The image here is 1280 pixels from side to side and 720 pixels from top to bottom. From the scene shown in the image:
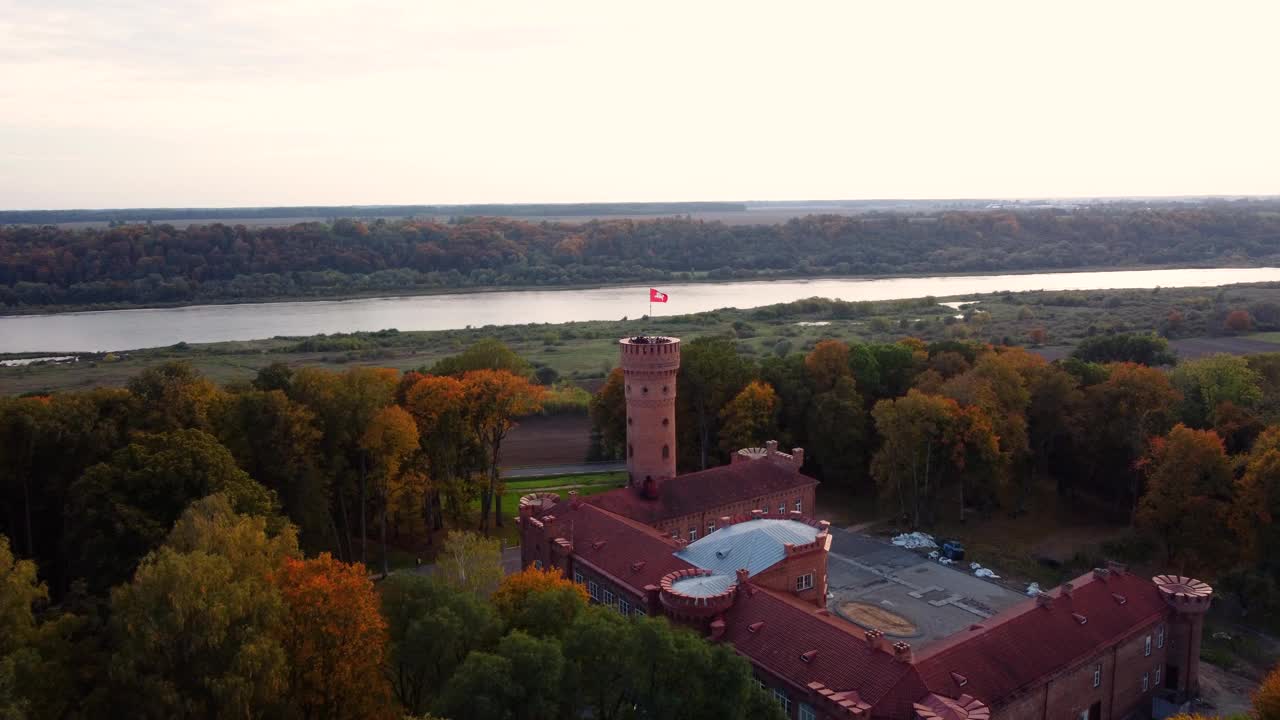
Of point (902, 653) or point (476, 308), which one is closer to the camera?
point (902, 653)

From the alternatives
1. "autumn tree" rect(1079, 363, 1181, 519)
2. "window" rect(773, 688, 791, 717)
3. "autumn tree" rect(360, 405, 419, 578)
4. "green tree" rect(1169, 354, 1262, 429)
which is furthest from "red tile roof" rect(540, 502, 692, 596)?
"green tree" rect(1169, 354, 1262, 429)

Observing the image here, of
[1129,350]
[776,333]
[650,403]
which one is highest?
[650,403]

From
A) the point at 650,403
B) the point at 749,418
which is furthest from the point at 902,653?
the point at 749,418

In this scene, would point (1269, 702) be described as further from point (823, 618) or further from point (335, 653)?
point (335, 653)

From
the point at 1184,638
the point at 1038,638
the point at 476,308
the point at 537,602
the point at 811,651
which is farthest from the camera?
the point at 476,308

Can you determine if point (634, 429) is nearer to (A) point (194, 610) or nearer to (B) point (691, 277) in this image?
(A) point (194, 610)
